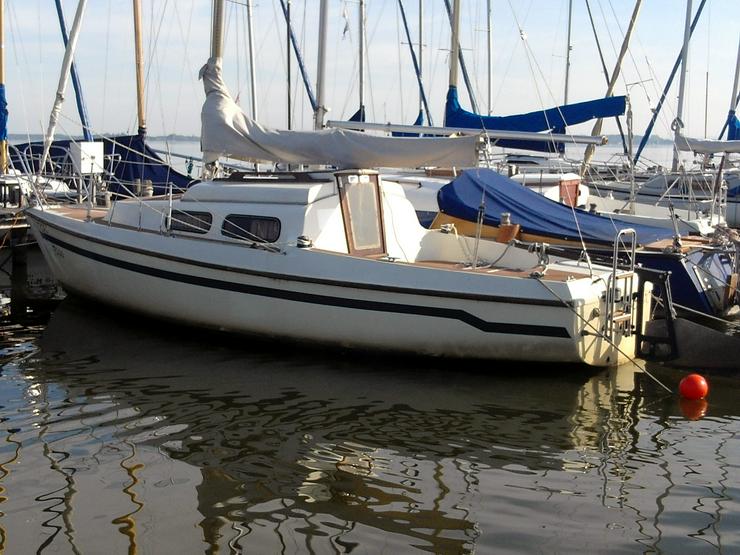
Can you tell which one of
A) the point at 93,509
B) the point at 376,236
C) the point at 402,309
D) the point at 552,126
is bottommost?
the point at 93,509

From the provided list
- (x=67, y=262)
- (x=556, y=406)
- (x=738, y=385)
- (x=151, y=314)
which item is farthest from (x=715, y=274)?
(x=67, y=262)

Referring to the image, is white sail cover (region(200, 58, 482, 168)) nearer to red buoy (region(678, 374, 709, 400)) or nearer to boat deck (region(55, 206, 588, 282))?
boat deck (region(55, 206, 588, 282))

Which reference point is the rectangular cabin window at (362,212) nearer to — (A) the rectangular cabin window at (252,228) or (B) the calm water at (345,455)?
(A) the rectangular cabin window at (252,228)

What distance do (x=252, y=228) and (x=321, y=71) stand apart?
15.4 feet

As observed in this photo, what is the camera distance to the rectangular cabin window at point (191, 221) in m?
11.8

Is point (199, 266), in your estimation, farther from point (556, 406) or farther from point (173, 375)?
point (556, 406)

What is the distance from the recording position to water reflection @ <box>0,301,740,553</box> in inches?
249

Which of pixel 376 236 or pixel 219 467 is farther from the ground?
pixel 376 236

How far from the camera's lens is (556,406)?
9328mm

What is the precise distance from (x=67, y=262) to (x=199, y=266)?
3.22 m

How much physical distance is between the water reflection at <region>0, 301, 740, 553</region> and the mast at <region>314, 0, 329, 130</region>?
4.94 meters

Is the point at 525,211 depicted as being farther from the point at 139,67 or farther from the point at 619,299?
the point at 139,67

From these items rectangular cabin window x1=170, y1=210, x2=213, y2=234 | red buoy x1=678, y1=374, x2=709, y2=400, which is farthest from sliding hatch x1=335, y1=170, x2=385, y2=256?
red buoy x1=678, y1=374, x2=709, y2=400

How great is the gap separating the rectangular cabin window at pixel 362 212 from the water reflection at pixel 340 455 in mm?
1539
